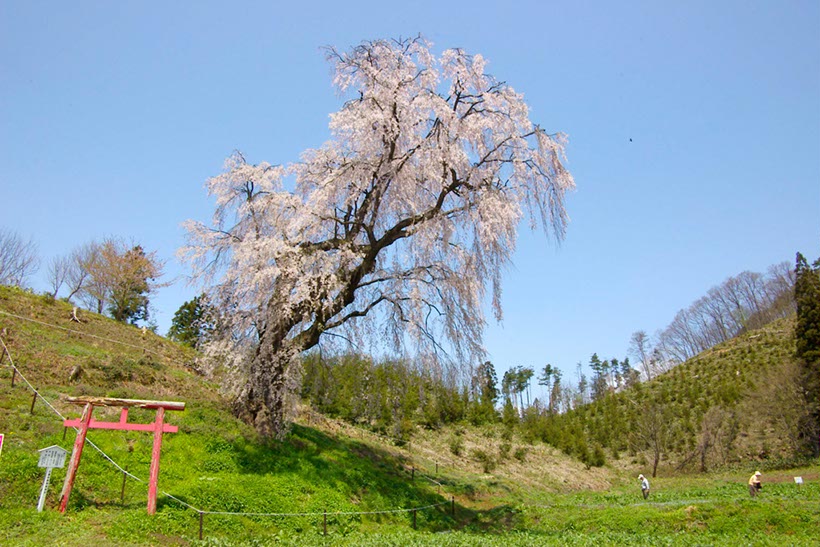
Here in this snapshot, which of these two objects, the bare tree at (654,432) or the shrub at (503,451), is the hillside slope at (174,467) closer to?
the shrub at (503,451)

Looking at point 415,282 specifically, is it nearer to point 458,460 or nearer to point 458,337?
point 458,337

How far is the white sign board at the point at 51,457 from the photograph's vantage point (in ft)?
28.8

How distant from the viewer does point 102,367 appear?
16.4m

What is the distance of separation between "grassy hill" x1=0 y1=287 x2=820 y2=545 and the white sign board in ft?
2.60

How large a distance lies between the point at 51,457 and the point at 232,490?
3.63 m

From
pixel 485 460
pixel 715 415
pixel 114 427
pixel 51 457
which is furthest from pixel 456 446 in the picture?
pixel 51 457

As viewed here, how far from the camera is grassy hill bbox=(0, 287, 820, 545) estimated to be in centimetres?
944

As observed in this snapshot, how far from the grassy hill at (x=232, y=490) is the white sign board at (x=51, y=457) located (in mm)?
794

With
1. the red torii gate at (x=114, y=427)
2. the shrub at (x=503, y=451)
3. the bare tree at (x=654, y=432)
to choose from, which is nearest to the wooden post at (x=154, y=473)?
the red torii gate at (x=114, y=427)

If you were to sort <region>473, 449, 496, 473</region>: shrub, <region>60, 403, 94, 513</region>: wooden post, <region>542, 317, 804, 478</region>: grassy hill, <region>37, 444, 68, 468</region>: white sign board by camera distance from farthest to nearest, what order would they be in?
<region>542, 317, 804, 478</region>: grassy hill < <region>473, 449, 496, 473</region>: shrub < <region>60, 403, 94, 513</region>: wooden post < <region>37, 444, 68, 468</region>: white sign board

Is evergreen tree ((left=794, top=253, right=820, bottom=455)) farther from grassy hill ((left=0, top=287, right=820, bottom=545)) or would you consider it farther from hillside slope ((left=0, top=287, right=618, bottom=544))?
hillside slope ((left=0, top=287, right=618, bottom=544))

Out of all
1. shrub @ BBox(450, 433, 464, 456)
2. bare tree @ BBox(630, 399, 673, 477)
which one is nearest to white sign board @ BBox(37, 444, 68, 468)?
shrub @ BBox(450, 433, 464, 456)

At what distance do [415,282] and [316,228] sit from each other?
3306mm

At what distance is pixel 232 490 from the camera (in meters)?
11.2
